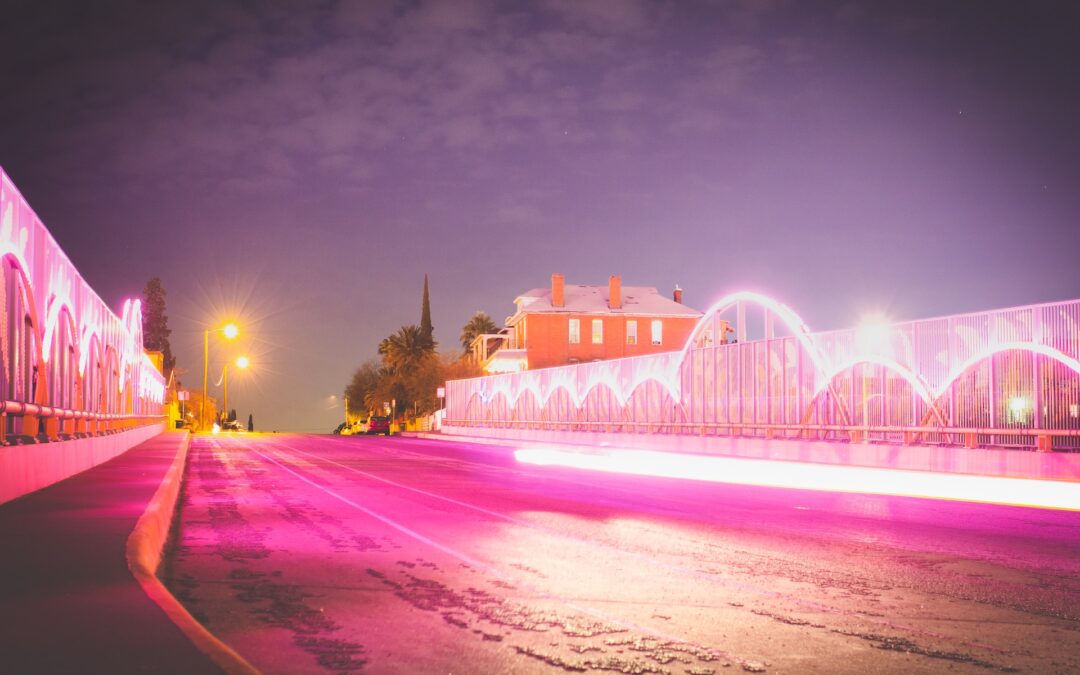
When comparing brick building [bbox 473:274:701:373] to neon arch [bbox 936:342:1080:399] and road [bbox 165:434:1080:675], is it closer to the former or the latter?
neon arch [bbox 936:342:1080:399]

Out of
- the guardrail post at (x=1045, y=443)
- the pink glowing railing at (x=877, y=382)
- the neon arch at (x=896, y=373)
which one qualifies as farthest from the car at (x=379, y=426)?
the guardrail post at (x=1045, y=443)

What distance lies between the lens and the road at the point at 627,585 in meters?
5.99

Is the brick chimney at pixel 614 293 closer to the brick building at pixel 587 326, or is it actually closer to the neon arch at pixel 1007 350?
the brick building at pixel 587 326

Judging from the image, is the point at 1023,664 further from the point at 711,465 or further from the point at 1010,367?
the point at 711,465

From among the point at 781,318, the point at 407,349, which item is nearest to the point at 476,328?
the point at 407,349

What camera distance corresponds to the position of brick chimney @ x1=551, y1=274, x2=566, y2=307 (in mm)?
91562

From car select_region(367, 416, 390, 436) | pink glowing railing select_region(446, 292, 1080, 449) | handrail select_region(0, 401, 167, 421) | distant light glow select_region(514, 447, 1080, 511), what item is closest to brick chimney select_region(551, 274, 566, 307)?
car select_region(367, 416, 390, 436)

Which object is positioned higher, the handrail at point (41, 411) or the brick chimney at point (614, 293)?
the brick chimney at point (614, 293)

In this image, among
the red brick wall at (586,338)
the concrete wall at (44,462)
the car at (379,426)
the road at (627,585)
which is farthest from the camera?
the red brick wall at (586,338)

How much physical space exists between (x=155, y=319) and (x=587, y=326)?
66920 millimetres

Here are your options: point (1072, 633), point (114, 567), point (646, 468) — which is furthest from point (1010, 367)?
point (114, 567)

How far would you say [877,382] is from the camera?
26.2m

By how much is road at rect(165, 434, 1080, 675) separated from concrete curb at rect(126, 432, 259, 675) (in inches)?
11.9

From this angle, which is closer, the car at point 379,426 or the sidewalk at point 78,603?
the sidewalk at point 78,603
